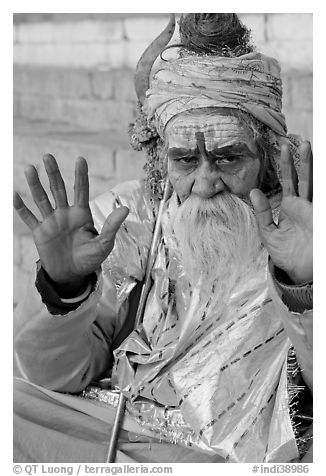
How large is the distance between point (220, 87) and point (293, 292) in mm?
659

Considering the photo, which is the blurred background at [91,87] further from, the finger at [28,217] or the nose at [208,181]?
the finger at [28,217]

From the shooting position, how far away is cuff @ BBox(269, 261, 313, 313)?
6.64ft

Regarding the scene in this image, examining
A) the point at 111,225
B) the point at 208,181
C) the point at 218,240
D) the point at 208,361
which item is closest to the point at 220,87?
the point at 208,181

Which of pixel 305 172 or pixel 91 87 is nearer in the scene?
pixel 305 172

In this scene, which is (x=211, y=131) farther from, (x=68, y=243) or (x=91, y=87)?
(x=91, y=87)

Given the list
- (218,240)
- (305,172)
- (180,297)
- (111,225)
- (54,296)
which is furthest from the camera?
(180,297)

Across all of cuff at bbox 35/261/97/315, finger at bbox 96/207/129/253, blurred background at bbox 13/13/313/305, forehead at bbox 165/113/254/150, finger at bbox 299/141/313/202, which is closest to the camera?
finger at bbox 299/141/313/202

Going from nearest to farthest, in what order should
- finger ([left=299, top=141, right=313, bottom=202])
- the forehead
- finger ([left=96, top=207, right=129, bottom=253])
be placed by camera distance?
1. finger ([left=299, top=141, right=313, bottom=202])
2. finger ([left=96, top=207, right=129, bottom=253])
3. the forehead

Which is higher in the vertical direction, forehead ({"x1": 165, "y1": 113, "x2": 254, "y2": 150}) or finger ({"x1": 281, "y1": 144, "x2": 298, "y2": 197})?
forehead ({"x1": 165, "y1": 113, "x2": 254, "y2": 150})

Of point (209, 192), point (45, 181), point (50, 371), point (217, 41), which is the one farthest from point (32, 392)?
point (45, 181)

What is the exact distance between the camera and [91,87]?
257 inches

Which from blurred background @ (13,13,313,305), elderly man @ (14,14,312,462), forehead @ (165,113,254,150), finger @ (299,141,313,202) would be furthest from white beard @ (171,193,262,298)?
blurred background @ (13,13,313,305)

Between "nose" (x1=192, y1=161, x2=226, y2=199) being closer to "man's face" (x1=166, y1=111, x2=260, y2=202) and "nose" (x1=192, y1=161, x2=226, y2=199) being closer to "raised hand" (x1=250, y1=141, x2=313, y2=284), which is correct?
"man's face" (x1=166, y1=111, x2=260, y2=202)
